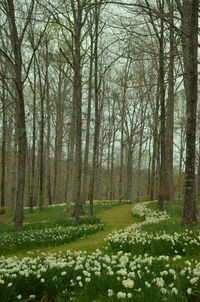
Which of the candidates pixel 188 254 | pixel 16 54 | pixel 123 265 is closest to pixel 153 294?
pixel 123 265

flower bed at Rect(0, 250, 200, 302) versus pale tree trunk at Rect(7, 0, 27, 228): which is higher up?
pale tree trunk at Rect(7, 0, 27, 228)

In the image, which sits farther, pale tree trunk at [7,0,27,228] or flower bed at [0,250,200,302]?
pale tree trunk at [7,0,27,228]

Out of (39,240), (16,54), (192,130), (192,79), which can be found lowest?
(39,240)

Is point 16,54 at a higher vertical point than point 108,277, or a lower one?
higher

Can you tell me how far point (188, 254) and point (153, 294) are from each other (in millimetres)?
3830

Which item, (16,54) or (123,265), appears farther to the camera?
(16,54)

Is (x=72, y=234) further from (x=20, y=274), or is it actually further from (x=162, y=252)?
(x=20, y=274)

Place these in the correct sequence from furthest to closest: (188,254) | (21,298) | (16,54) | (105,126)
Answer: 1. (105,126)
2. (16,54)
3. (188,254)
4. (21,298)

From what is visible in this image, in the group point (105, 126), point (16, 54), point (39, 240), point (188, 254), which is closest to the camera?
point (188, 254)

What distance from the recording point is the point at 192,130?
9945 mm

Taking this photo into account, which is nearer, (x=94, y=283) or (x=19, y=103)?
(x=94, y=283)

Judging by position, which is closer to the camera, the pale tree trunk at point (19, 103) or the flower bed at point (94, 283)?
the flower bed at point (94, 283)

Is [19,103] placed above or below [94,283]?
above

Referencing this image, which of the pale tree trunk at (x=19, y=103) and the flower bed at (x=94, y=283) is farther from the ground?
the pale tree trunk at (x=19, y=103)
